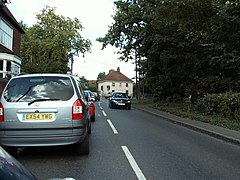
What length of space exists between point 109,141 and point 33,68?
3006 cm

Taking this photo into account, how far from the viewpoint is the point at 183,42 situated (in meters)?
20.5

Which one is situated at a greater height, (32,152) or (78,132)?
(78,132)

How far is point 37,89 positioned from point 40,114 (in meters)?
0.56

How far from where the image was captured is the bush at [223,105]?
14.9 m

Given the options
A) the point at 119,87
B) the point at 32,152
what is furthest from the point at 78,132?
the point at 119,87

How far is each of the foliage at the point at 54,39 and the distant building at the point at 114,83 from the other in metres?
53.4

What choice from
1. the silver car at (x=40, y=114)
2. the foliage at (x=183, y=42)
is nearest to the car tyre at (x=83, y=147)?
the silver car at (x=40, y=114)

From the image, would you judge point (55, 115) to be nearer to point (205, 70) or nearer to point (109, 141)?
point (109, 141)

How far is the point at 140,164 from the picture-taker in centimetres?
625

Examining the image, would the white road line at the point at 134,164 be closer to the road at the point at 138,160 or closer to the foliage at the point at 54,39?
the road at the point at 138,160

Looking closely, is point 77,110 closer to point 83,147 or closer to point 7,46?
point 83,147

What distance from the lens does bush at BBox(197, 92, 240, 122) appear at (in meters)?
14.9

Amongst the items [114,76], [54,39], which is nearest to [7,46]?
[54,39]

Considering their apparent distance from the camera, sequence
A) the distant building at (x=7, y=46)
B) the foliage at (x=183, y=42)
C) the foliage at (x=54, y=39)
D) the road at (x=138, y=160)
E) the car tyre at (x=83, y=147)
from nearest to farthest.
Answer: the road at (x=138, y=160)
the car tyre at (x=83, y=147)
the foliage at (x=183, y=42)
the distant building at (x=7, y=46)
the foliage at (x=54, y=39)
